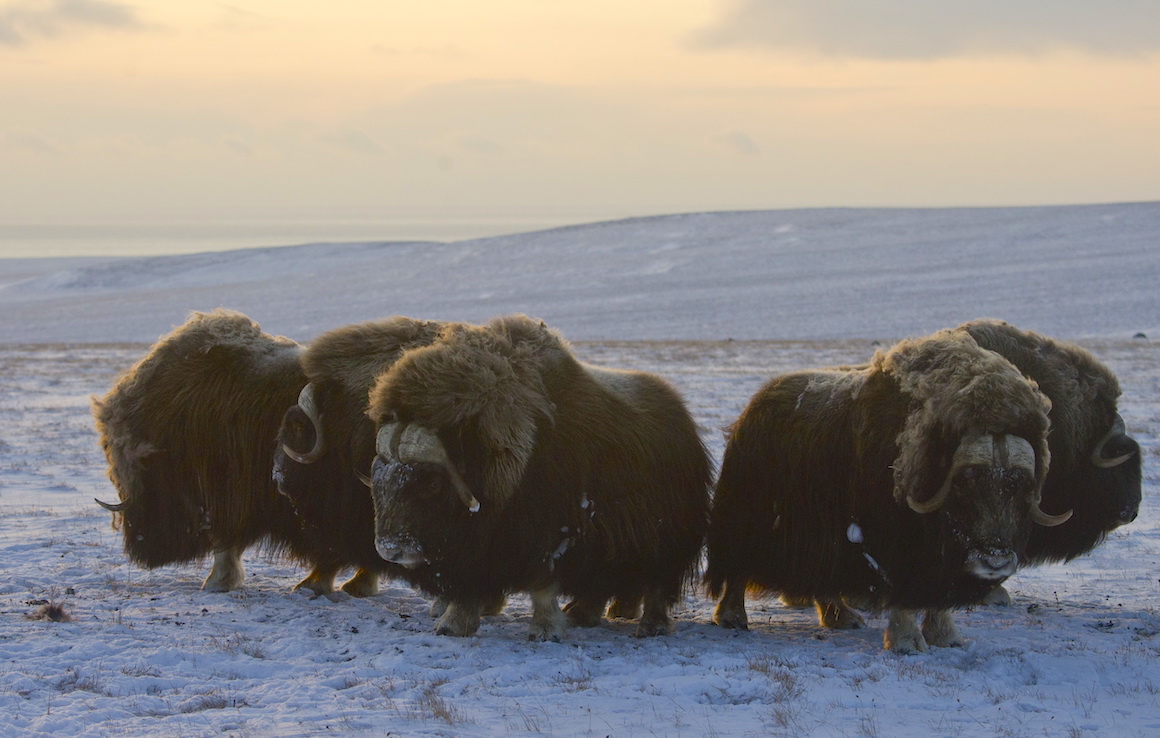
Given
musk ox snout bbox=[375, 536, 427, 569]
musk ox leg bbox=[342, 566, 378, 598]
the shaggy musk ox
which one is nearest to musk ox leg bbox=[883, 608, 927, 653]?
musk ox snout bbox=[375, 536, 427, 569]

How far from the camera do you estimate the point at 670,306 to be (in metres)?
39.0

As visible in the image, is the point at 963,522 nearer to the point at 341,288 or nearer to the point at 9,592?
the point at 9,592

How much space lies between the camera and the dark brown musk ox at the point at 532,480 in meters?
5.62

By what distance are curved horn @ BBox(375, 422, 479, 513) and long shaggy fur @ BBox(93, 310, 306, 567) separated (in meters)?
1.35

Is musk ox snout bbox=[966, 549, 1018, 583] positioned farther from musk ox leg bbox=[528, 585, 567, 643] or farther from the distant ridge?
the distant ridge

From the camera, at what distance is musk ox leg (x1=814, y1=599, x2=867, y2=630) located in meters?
6.37

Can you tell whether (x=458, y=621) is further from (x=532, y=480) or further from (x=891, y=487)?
(x=891, y=487)

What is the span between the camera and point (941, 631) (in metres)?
5.83

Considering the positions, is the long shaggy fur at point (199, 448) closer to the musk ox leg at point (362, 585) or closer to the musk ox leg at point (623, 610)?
the musk ox leg at point (362, 585)

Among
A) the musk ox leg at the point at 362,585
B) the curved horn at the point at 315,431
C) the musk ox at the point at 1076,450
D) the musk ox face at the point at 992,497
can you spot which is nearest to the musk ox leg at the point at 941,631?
the musk ox face at the point at 992,497

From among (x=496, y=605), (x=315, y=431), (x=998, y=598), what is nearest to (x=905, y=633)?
(x=998, y=598)

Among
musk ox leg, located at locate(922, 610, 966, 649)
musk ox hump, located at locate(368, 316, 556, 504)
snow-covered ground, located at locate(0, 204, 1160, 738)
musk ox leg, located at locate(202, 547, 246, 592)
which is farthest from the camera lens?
musk ox leg, located at locate(202, 547, 246, 592)

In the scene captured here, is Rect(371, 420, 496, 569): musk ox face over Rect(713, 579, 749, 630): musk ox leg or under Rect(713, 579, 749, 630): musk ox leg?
over

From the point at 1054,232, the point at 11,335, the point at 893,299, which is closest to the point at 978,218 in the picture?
the point at 1054,232
